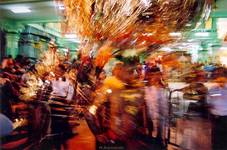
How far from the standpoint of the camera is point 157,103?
11.8 ft

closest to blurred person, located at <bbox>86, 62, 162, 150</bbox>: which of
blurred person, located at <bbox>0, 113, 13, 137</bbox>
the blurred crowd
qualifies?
the blurred crowd

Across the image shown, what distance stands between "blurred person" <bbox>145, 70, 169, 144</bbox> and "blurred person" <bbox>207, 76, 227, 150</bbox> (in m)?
0.43

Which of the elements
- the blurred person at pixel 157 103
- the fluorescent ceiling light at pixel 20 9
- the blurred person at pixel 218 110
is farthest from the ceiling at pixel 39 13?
the blurred person at pixel 218 110

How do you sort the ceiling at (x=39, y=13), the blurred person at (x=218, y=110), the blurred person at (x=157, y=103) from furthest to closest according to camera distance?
the ceiling at (x=39, y=13)
the blurred person at (x=157, y=103)
the blurred person at (x=218, y=110)

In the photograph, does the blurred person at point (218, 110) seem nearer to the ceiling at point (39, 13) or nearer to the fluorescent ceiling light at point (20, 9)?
the ceiling at point (39, 13)

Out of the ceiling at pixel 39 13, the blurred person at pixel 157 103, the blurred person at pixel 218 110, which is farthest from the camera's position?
the ceiling at pixel 39 13

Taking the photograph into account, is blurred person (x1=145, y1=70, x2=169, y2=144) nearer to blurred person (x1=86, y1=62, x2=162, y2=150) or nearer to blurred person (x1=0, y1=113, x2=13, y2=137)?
blurred person (x1=86, y1=62, x2=162, y2=150)

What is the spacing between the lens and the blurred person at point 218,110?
11.2 feet

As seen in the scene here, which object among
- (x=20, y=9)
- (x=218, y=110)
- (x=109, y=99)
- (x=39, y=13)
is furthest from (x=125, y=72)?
(x=20, y=9)

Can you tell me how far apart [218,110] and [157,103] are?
1.89 feet

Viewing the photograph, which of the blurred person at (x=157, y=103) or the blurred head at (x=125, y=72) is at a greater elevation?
the blurred head at (x=125, y=72)

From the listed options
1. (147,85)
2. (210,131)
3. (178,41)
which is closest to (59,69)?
(147,85)

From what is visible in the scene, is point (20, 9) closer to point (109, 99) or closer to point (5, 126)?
point (5, 126)

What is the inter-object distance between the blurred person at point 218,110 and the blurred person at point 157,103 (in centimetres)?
43
